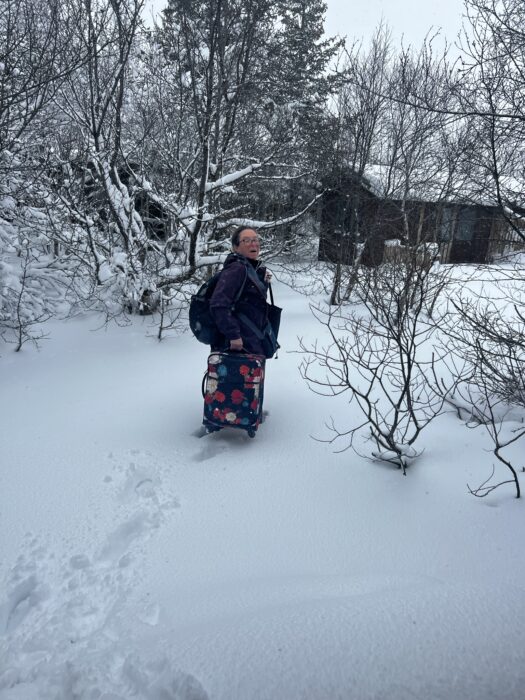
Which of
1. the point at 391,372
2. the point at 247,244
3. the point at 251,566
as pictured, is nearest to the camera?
the point at 251,566

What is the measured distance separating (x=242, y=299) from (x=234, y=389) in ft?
2.33

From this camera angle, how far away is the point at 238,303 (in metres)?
3.34

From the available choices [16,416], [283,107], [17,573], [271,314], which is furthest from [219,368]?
[283,107]

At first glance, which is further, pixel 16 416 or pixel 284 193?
pixel 284 193

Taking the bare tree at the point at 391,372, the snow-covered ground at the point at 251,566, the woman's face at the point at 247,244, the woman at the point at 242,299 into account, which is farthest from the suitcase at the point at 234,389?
the woman's face at the point at 247,244

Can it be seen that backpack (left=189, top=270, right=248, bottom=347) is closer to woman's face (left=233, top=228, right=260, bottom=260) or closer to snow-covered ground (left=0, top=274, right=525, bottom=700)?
woman's face (left=233, top=228, right=260, bottom=260)

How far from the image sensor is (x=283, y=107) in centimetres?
962

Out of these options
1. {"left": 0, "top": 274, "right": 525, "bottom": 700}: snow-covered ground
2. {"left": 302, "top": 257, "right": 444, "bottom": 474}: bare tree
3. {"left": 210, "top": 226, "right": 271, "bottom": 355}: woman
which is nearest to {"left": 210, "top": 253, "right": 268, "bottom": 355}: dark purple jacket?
{"left": 210, "top": 226, "right": 271, "bottom": 355}: woman

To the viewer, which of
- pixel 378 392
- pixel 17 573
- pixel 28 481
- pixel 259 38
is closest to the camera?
pixel 17 573

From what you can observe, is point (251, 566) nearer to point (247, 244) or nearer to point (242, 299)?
point (242, 299)

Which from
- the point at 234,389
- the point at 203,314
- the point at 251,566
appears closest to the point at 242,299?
the point at 203,314

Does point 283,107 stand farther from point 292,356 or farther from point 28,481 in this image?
point 28,481

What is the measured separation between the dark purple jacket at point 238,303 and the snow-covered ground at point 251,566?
883 millimetres

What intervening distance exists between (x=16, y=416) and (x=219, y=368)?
2145 mm
